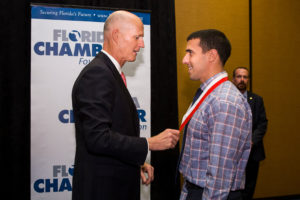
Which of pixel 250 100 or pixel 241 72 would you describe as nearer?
pixel 250 100

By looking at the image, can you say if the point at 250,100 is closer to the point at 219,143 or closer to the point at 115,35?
the point at 219,143

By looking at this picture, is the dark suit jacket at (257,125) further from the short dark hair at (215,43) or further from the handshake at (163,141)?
the handshake at (163,141)

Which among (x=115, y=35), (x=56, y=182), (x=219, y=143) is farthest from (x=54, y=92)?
(x=219, y=143)

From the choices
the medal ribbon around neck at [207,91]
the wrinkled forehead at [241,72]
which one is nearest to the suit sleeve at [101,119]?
the medal ribbon around neck at [207,91]

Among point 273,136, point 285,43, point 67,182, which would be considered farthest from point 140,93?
point 285,43

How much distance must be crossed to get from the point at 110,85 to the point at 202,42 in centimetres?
69

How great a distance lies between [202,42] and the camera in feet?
5.57

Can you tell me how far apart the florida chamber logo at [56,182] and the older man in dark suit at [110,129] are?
1470 mm

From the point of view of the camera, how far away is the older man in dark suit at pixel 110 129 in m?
1.29

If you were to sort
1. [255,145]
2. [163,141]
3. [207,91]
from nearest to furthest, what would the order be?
[163,141]
[207,91]
[255,145]

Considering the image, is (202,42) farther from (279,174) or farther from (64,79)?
(279,174)

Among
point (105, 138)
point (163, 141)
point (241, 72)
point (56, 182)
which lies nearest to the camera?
point (105, 138)

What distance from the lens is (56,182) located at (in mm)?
2861

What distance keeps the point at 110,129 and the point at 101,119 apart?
0.11 metres
